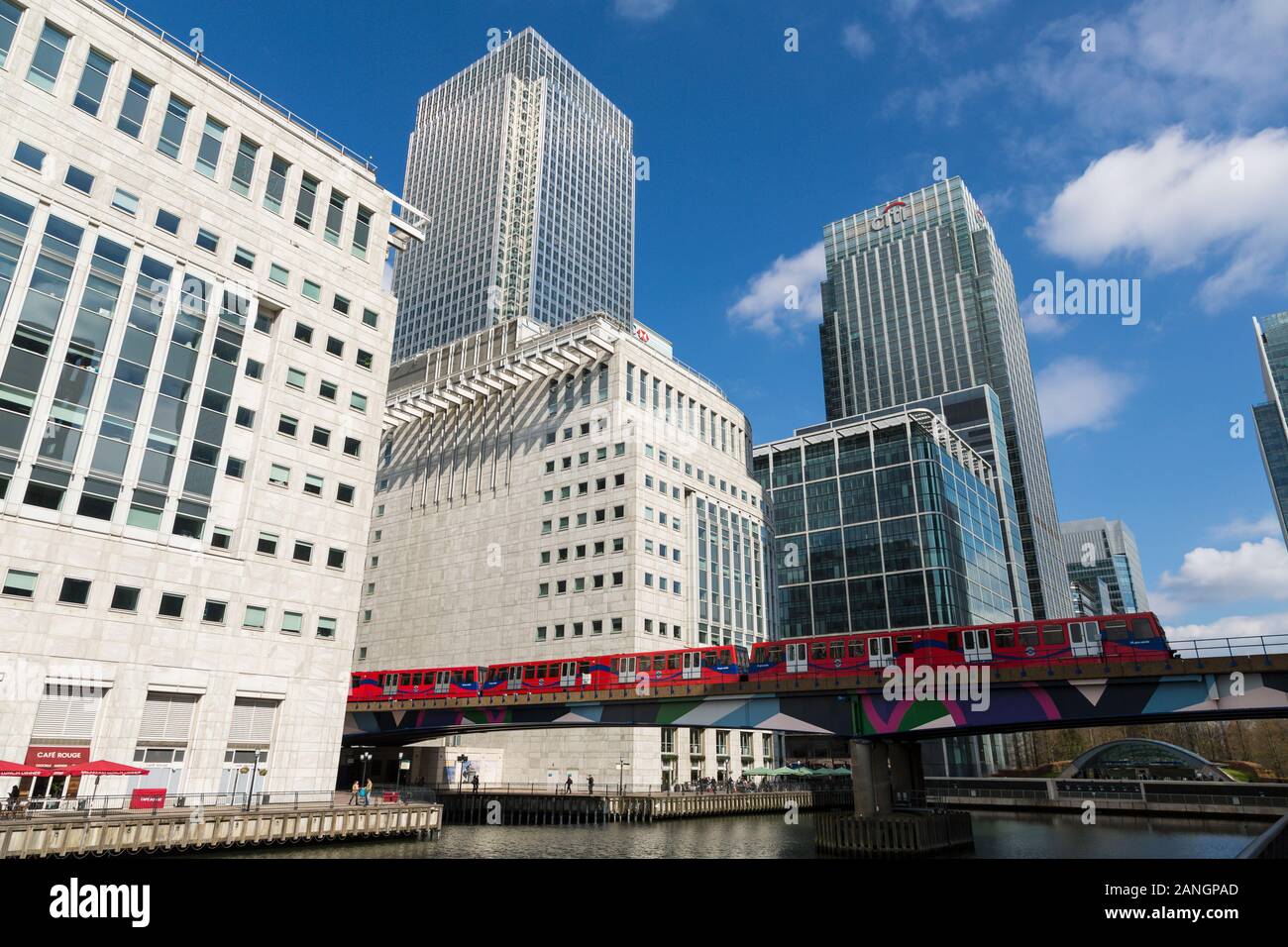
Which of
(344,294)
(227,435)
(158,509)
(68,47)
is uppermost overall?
(68,47)

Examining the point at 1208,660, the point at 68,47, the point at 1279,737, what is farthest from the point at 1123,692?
the point at 1279,737

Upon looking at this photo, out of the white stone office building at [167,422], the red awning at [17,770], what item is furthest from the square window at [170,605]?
the red awning at [17,770]

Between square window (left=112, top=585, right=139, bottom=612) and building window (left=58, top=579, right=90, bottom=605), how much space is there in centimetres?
130

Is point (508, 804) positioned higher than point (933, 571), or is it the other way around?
point (933, 571)

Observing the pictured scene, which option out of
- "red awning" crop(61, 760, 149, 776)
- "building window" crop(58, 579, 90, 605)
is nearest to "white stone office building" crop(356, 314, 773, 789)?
"red awning" crop(61, 760, 149, 776)

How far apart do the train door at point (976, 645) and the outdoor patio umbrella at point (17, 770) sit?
46.9 metres

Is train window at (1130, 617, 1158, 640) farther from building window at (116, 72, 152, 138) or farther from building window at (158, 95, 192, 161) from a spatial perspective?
building window at (116, 72, 152, 138)

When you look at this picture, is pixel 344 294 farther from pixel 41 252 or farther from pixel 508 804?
pixel 508 804

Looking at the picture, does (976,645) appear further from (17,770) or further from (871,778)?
(17,770)

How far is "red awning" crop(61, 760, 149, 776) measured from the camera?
35.9 m

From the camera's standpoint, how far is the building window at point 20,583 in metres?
39.3
